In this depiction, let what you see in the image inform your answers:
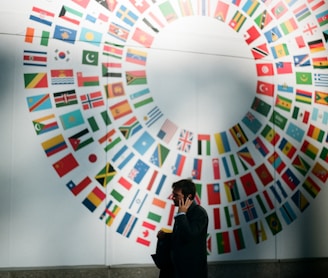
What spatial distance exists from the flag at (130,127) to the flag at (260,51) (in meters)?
1.65

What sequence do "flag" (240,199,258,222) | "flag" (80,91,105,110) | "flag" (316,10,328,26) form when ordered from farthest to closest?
1. "flag" (316,10,328,26)
2. "flag" (240,199,258,222)
3. "flag" (80,91,105,110)

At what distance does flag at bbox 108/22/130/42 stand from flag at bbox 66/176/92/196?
5.06ft

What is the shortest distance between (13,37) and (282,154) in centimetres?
329

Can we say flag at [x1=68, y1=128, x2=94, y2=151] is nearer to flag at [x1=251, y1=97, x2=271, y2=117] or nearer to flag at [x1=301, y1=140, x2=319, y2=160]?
flag at [x1=251, y1=97, x2=271, y2=117]

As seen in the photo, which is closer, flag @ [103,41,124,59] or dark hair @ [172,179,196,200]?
dark hair @ [172,179,196,200]

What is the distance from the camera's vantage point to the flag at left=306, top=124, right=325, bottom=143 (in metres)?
5.70

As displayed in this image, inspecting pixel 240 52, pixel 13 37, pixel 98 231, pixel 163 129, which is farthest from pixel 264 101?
pixel 13 37

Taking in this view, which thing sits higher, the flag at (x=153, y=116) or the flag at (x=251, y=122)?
the flag at (x=153, y=116)

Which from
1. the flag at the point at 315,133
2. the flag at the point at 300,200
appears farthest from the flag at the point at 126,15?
the flag at the point at 300,200

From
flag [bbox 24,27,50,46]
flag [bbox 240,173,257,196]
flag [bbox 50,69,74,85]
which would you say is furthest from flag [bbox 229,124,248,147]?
flag [bbox 24,27,50,46]

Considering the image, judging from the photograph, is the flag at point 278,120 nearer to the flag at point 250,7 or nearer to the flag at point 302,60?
→ the flag at point 302,60

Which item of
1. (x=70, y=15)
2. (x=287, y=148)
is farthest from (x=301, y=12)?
(x=70, y=15)

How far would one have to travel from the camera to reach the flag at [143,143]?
5039 millimetres

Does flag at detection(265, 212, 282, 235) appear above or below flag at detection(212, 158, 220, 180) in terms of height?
below
